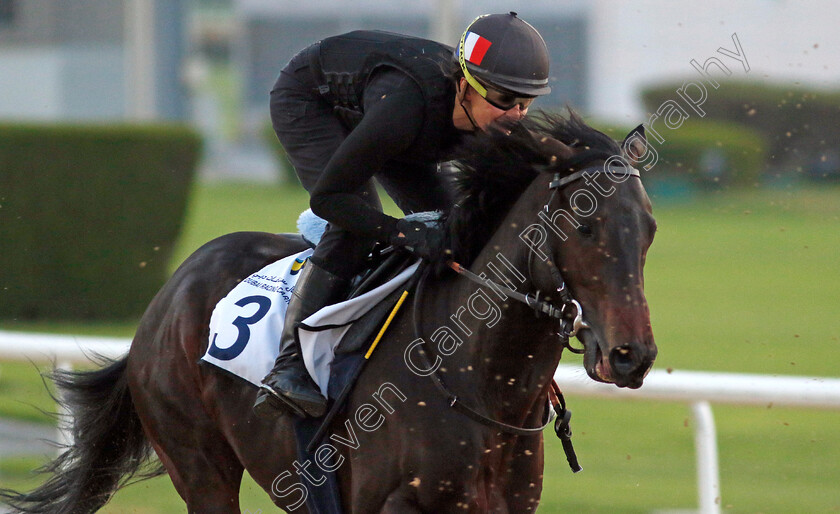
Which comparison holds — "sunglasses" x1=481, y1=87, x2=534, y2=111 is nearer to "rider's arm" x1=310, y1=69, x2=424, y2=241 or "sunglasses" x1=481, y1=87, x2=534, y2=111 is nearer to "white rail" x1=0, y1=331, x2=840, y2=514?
"rider's arm" x1=310, y1=69, x2=424, y2=241

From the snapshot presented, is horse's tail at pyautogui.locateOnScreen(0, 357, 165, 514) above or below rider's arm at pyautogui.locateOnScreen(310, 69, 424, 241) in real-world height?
below

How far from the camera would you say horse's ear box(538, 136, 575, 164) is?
2.56m

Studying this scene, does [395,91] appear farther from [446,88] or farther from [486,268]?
[486,268]

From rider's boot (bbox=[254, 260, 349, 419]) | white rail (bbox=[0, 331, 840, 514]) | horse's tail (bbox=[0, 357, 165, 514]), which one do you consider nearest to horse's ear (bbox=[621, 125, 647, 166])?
rider's boot (bbox=[254, 260, 349, 419])

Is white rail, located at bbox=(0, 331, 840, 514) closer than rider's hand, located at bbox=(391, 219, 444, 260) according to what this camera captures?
No

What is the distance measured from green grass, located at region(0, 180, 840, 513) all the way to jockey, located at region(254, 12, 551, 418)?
4.10 feet

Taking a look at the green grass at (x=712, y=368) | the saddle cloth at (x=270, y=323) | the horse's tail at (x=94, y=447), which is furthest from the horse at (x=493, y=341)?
the green grass at (x=712, y=368)

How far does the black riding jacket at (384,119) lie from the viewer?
2760mm

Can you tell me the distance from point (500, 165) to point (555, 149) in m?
0.17

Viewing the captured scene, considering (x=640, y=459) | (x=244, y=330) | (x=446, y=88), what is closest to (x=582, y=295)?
(x=446, y=88)

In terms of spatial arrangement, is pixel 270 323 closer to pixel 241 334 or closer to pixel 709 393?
pixel 241 334

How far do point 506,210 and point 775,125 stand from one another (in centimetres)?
2551

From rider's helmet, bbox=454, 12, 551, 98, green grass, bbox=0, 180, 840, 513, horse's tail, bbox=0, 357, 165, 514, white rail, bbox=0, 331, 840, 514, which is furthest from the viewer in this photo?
green grass, bbox=0, 180, 840, 513

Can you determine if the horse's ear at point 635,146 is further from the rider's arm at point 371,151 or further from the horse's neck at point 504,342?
the rider's arm at point 371,151
